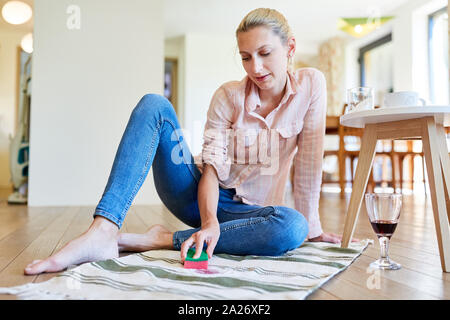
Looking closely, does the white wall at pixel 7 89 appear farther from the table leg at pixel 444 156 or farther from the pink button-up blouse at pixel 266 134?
the table leg at pixel 444 156

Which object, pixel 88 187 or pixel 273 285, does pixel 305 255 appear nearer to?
pixel 273 285

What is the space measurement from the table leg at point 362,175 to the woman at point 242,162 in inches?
4.5

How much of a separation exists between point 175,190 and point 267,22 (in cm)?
59

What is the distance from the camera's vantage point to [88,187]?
375 cm

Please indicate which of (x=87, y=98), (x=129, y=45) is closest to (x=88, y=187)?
(x=87, y=98)

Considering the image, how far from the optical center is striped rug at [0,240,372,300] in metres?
0.84

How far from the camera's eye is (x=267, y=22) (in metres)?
1.23

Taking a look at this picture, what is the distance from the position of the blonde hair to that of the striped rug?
0.67 m

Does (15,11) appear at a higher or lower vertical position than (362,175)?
higher

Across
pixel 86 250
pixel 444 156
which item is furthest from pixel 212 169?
pixel 444 156

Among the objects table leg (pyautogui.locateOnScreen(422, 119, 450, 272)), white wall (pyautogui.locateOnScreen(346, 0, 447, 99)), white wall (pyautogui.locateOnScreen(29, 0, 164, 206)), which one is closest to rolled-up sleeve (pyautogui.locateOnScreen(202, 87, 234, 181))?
table leg (pyautogui.locateOnScreen(422, 119, 450, 272))

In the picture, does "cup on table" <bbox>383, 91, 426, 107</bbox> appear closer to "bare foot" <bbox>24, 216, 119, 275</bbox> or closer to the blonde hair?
the blonde hair
